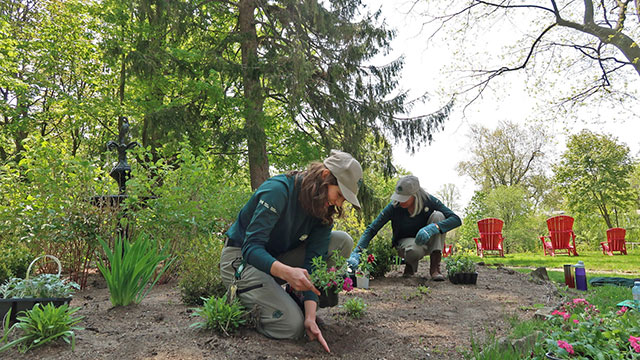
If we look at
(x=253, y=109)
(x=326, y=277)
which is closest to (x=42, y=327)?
(x=326, y=277)

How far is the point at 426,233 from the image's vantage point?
4.09 metres

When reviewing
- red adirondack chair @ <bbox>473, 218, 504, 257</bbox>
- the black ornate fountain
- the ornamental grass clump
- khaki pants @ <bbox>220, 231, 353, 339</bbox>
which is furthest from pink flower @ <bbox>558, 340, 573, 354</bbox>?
red adirondack chair @ <bbox>473, 218, 504, 257</bbox>

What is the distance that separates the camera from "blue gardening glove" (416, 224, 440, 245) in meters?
4.10

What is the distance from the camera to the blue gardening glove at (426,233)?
13.5 feet

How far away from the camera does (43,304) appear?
2.20m

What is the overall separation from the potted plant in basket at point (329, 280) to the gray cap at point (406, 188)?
181 cm

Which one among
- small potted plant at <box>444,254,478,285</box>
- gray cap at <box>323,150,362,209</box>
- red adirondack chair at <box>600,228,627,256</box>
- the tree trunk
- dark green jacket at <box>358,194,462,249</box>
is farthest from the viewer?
red adirondack chair at <box>600,228,627,256</box>

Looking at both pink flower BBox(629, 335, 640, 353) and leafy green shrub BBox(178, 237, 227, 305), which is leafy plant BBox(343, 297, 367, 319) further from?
pink flower BBox(629, 335, 640, 353)

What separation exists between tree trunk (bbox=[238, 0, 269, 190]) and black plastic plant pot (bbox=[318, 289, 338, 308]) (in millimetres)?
6282

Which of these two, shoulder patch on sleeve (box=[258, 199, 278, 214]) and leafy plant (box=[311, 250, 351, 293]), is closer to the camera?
shoulder patch on sleeve (box=[258, 199, 278, 214])

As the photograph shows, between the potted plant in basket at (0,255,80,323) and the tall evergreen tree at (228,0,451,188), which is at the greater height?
the tall evergreen tree at (228,0,451,188)

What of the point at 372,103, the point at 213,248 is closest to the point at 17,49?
the point at 372,103

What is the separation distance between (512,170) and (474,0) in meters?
16.0

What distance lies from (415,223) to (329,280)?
2506 millimetres
